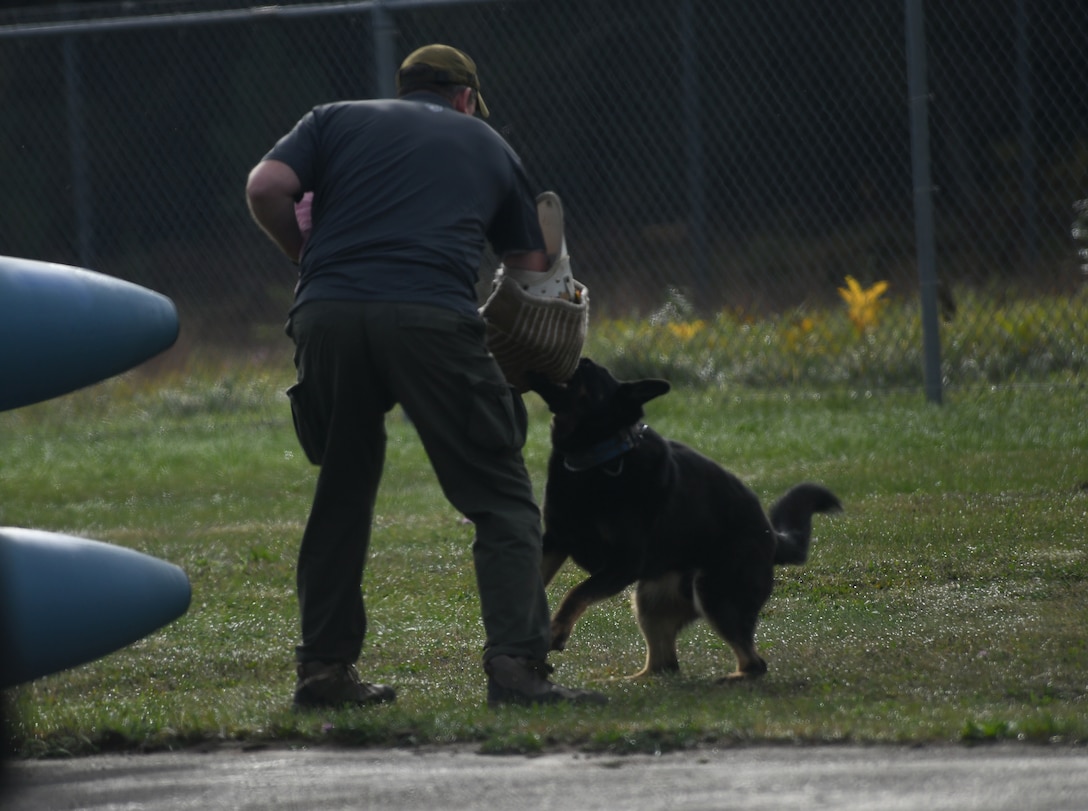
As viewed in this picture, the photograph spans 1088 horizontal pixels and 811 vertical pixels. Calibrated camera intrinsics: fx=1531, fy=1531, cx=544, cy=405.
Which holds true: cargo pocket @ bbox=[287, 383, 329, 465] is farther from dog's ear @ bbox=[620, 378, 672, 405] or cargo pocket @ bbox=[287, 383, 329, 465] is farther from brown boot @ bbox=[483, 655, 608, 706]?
dog's ear @ bbox=[620, 378, 672, 405]

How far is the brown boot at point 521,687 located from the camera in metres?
4.29

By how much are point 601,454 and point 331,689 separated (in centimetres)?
113

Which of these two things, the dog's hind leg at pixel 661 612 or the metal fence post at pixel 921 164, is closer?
the dog's hind leg at pixel 661 612

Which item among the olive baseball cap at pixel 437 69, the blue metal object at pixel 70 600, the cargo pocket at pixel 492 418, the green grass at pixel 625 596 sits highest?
the olive baseball cap at pixel 437 69

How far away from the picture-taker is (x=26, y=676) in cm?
A: 403

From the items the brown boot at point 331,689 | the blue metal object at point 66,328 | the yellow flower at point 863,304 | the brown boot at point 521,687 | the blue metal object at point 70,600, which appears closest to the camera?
the blue metal object at point 70,600

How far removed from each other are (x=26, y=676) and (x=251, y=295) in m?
7.74

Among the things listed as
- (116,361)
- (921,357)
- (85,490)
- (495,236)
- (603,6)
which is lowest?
(85,490)

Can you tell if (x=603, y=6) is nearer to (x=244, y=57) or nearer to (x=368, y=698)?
(x=244, y=57)

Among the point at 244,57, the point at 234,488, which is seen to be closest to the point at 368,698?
the point at 234,488

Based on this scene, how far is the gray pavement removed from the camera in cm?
321

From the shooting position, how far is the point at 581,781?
3424mm

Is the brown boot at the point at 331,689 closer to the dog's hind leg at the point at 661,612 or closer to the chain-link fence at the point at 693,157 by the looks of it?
the dog's hind leg at the point at 661,612

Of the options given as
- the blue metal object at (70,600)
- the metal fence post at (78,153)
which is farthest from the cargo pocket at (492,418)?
the metal fence post at (78,153)
